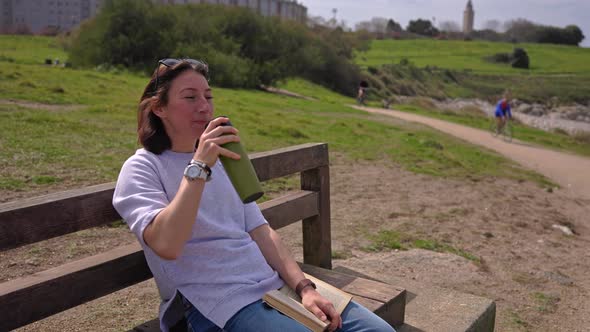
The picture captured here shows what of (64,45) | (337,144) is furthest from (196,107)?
(64,45)

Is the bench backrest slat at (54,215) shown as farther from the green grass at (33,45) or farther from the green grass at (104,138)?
the green grass at (33,45)

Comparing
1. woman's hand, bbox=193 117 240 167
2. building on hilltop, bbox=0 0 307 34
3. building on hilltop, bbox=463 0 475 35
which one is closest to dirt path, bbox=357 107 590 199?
woman's hand, bbox=193 117 240 167

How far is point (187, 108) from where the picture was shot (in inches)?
98.0

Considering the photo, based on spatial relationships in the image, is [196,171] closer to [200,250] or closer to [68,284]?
[200,250]

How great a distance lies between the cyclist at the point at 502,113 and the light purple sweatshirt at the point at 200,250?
759 inches

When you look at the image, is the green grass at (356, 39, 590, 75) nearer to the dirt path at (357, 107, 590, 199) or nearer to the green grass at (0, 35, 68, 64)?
the green grass at (0, 35, 68, 64)

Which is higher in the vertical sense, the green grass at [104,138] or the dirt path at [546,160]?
the green grass at [104,138]

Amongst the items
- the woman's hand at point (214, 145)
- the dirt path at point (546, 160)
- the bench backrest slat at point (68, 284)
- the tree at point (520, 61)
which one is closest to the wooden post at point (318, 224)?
the bench backrest slat at point (68, 284)

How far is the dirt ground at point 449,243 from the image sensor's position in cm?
450

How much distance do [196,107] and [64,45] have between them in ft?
141

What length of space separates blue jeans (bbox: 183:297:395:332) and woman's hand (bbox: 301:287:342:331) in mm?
71

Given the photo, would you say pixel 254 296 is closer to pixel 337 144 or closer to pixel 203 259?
pixel 203 259

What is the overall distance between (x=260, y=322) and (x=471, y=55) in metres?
106

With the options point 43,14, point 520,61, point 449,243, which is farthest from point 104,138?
point 520,61
